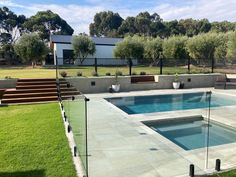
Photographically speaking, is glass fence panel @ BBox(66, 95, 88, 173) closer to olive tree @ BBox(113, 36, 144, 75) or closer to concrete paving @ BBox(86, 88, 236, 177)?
concrete paving @ BBox(86, 88, 236, 177)

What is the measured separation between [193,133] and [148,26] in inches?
2433

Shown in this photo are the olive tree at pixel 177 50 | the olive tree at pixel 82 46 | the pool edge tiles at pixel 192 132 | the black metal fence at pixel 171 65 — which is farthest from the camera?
the olive tree at pixel 82 46

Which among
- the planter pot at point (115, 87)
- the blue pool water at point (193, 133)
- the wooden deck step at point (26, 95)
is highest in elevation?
the planter pot at point (115, 87)

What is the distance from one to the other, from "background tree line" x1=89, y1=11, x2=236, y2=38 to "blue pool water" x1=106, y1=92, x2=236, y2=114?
135 ft

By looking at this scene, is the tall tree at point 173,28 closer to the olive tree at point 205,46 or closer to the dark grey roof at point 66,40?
the dark grey roof at point 66,40

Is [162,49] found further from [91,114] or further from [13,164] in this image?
[13,164]

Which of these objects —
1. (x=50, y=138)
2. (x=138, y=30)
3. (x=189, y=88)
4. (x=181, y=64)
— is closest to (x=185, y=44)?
(x=181, y=64)

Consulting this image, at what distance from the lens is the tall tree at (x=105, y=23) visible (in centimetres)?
7269

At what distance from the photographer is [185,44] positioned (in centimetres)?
2833

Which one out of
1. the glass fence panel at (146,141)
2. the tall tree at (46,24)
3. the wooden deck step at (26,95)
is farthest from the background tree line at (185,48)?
the tall tree at (46,24)

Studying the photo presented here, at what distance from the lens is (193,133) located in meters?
7.10

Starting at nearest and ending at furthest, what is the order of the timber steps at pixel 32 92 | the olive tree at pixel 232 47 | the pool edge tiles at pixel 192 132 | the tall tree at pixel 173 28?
the pool edge tiles at pixel 192 132, the timber steps at pixel 32 92, the olive tree at pixel 232 47, the tall tree at pixel 173 28

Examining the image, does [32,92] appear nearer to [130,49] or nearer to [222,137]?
[222,137]

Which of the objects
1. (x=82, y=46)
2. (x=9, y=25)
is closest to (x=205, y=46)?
(x=82, y=46)
